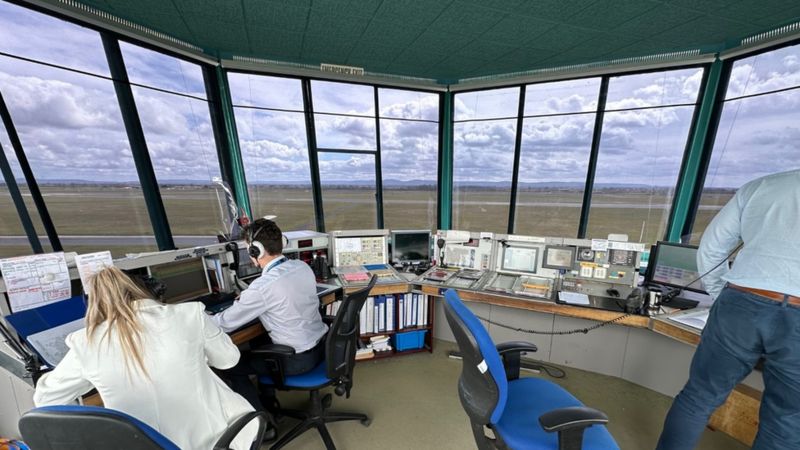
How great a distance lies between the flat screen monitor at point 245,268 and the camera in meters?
2.29

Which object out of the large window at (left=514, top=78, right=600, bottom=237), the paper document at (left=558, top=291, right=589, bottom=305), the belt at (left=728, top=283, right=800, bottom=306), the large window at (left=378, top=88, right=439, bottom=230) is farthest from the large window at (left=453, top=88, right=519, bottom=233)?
the belt at (left=728, top=283, right=800, bottom=306)

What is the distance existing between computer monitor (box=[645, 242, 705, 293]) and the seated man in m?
2.52

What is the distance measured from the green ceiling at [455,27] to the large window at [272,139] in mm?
370

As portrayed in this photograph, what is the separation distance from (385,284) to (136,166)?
102 inches

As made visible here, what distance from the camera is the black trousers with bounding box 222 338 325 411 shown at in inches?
65.0

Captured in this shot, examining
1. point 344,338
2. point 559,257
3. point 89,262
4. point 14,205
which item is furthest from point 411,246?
point 14,205

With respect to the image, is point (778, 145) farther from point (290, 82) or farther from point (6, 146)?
point (6, 146)

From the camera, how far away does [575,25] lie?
2.45 metres

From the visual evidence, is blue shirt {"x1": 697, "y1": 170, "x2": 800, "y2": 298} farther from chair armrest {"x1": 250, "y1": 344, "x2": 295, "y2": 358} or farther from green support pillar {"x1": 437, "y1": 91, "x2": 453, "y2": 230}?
green support pillar {"x1": 437, "y1": 91, "x2": 453, "y2": 230}

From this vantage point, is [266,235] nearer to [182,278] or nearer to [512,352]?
[182,278]

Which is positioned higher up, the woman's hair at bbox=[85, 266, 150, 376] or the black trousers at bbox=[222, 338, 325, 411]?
the woman's hair at bbox=[85, 266, 150, 376]

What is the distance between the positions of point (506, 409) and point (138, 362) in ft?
4.59

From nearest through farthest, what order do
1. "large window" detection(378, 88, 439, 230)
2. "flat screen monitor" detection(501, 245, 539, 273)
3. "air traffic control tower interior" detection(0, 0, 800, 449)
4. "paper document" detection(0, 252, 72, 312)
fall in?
"paper document" detection(0, 252, 72, 312) → "air traffic control tower interior" detection(0, 0, 800, 449) → "flat screen monitor" detection(501, 245, 539, 273) → "large window" detection(378, 88, 439, 230)

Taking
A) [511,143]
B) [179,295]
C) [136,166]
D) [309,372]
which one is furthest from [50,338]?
[511,143]
